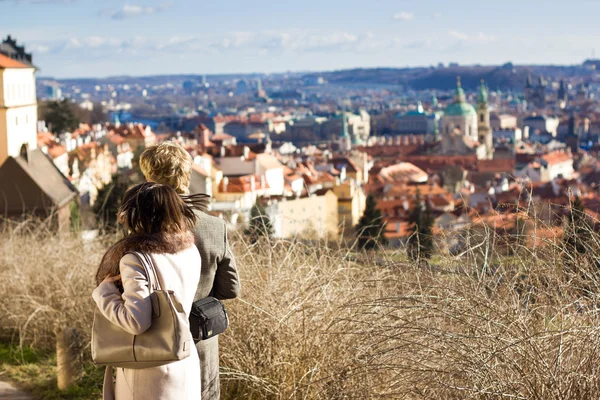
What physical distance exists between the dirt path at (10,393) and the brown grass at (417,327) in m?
1.24

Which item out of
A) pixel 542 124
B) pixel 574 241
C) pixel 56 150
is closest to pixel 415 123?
pixel 542 124

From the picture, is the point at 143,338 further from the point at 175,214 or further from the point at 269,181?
the point at 269,181

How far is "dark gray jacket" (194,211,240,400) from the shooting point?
10.7 feet

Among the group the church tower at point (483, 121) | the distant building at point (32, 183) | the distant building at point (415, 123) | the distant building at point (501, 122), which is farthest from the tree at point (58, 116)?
the distant building at point (501, 122)

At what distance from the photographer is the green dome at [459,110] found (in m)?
134

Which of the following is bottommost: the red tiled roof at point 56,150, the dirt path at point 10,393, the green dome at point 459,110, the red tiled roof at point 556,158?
the red tiled roof at point 556,158

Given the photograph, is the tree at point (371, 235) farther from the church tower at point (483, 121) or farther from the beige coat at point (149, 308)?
the church tower at point (483, 121)

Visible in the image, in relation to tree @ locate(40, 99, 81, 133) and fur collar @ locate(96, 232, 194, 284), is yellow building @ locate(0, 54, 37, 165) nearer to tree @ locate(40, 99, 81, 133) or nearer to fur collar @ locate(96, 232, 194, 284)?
fur collar @ locate(96, 232, 194, 284)

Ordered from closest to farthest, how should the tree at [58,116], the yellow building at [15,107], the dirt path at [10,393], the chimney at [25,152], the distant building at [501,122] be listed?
the dirt path at [10,393] < the chimney at [25,152] < the yellow building at [15,107] < the tree at [58,116] < the distant building at [501,122]

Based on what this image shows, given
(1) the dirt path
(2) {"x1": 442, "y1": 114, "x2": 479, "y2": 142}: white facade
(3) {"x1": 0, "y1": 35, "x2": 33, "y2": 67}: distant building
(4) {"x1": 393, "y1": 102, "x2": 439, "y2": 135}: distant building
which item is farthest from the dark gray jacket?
(4) {"x1": 393, "y1": 102, "x2": 439, "y2": 135}: distant building

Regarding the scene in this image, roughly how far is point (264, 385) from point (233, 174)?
46535 millimetres

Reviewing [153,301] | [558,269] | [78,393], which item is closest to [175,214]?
[153,301]

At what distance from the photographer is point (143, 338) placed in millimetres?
2871

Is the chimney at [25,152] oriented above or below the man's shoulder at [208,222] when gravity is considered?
below
